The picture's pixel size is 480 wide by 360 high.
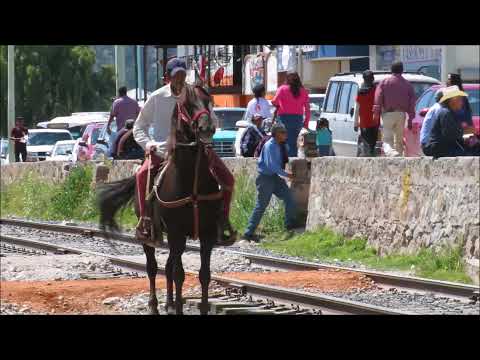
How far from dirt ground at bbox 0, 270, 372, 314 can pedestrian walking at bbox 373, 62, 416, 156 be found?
5.94m

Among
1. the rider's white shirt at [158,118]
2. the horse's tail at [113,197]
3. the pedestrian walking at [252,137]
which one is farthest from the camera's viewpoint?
the pedestrian walking at [252,137]

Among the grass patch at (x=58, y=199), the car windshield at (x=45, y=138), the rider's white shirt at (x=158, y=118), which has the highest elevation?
the rider's white shirt at (x=158, y=118)

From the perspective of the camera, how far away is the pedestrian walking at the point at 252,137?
2425 centimetres

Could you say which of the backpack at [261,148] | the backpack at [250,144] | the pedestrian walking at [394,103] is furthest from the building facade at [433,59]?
the pedestrian walking at [394,103]

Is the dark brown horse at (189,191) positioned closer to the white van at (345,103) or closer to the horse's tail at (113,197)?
the horse's tail at (113,197)

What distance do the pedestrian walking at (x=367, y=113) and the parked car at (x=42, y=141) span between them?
958 inches

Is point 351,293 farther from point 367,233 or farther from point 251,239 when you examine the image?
point 251,239

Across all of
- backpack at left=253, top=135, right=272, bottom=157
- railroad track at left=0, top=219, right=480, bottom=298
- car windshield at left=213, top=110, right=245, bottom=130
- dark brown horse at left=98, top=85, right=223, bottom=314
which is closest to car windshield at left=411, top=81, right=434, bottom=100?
backpack at left=253, top=135, right=272, bottom=157

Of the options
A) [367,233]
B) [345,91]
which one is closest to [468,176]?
[367,233]
